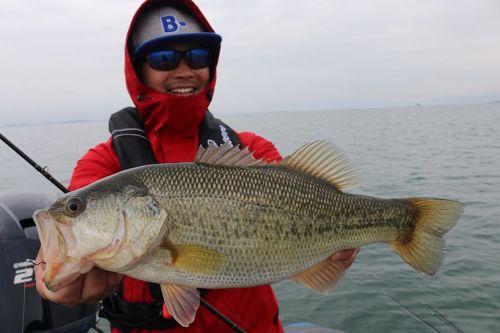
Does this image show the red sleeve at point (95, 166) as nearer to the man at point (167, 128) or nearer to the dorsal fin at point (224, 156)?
the man at point (167, 128)

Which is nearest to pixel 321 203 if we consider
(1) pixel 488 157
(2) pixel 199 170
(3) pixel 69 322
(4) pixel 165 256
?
(2) pixel 199 170

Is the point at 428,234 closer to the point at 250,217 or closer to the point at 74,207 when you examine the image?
the point at 250,217

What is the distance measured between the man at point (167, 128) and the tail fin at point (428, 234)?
0.44m

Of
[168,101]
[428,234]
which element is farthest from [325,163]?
[168,101]

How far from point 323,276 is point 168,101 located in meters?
1.82

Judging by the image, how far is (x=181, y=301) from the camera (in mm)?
2502

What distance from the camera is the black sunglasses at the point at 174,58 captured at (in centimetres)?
331

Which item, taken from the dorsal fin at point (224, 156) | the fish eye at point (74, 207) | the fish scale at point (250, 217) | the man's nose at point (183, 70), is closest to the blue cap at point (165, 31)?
the man's nose at point (183, 70)

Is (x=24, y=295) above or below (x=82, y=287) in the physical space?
below

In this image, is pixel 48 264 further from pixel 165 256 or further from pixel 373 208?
pixel 373 208

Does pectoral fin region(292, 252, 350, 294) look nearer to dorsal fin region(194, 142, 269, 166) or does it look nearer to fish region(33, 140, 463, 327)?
fish region(33, 140, 463, 327)

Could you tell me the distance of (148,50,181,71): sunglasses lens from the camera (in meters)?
3.31

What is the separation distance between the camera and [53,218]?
7.65 feet

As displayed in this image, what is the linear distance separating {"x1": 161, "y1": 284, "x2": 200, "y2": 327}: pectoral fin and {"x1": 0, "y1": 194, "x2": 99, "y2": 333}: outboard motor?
211 centimetres
